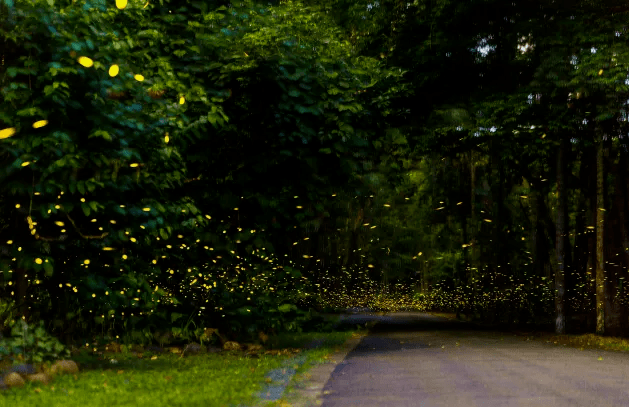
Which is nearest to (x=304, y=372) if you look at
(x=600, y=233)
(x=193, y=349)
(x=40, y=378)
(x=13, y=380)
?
(x=40, y=378)

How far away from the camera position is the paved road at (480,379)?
10398mm

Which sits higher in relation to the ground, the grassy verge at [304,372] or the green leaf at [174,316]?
the green leaf at [174,316]

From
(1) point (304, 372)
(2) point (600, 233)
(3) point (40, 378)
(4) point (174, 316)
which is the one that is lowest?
(1) point (304, 372)

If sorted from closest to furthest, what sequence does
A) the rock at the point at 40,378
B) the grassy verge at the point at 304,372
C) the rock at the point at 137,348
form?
1. the grassy verge at the point at 304,372
2. the rock at the point at 40,378
3. the rock at the point at 137,348

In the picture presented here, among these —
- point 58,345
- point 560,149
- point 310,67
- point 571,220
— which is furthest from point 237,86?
point 571,220

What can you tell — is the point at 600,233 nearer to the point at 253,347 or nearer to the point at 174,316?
the point at 253,347

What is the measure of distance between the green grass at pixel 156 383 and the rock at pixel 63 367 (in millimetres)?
273

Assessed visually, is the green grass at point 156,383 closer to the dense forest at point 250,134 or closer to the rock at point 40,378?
the rock at point 40,378

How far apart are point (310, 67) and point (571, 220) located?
30.7m

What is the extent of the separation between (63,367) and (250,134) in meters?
7.58

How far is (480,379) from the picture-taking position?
12.9m

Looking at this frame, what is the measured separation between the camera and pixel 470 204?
4394 centimetres

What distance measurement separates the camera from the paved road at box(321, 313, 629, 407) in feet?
34.1

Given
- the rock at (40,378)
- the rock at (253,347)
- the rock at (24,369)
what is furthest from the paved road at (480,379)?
the rock at (24,369)
